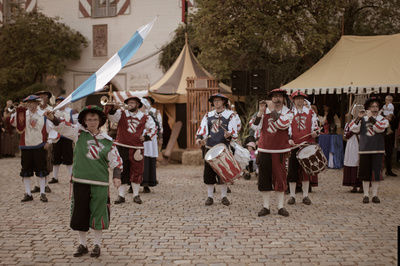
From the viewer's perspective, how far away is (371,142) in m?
7.80

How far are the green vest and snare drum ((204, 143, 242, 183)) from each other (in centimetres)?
260

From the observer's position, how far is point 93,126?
4871 mm

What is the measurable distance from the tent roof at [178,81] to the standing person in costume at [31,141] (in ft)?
23.4

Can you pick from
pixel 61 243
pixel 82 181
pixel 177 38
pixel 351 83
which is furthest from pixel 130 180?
pixel 177 38

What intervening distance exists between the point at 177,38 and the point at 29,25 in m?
7.82

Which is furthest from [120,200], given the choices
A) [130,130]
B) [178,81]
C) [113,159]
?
[178,81]

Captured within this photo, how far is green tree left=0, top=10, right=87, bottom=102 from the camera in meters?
22.0

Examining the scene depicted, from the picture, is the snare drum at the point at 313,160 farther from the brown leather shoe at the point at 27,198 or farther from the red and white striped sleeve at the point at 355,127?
the brown leather shoe at the point at 27,198

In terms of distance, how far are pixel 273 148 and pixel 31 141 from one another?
4.54 metres

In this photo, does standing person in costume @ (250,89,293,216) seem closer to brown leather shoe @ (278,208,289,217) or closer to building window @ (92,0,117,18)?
brown leather shoe @ (278,208,289,217)

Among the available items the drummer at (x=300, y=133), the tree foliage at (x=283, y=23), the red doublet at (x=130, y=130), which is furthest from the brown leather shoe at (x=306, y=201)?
the tree foliage at (x=283, y=23)

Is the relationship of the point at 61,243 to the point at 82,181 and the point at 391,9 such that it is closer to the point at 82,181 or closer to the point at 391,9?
the point at 82,181

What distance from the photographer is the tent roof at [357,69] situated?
1208 centimetres

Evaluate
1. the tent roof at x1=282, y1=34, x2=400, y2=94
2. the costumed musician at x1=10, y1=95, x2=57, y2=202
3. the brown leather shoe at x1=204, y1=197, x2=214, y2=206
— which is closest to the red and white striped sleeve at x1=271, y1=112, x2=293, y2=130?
the brown leather shoe at x1=204, y1=197, x2=214, y2=206
